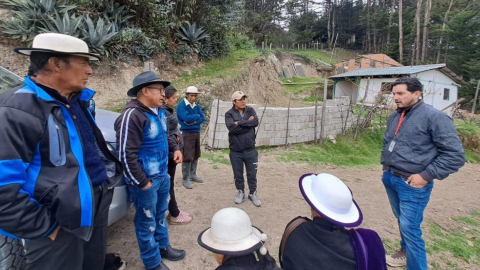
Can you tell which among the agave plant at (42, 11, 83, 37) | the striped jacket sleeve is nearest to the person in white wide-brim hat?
the striped jacket sleeve

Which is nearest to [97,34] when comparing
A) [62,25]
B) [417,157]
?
[62,25]

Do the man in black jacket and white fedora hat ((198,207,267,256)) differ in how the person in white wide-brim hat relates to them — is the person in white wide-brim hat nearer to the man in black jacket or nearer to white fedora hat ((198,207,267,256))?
white fedora hat ((198,207,267,256))

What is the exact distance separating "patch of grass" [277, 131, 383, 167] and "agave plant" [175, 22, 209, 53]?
6.64 metres

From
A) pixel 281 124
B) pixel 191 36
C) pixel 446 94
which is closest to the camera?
pixel 281 124

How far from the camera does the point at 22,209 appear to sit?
1230 mm

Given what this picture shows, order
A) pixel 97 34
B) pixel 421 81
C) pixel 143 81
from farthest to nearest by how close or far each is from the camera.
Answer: pixel 421 81
pixel 97 34
pixel 143 81

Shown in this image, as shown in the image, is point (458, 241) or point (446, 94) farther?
point (446, 94)

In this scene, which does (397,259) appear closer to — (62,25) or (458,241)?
(458,241)

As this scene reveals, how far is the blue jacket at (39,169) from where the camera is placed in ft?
3.97

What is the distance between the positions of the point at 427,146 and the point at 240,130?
7.27 ft

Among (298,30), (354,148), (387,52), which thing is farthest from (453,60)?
(354,148)

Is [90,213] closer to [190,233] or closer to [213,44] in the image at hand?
[190,233]

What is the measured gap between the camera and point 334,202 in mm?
1495

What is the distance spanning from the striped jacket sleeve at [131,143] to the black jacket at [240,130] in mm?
1833
